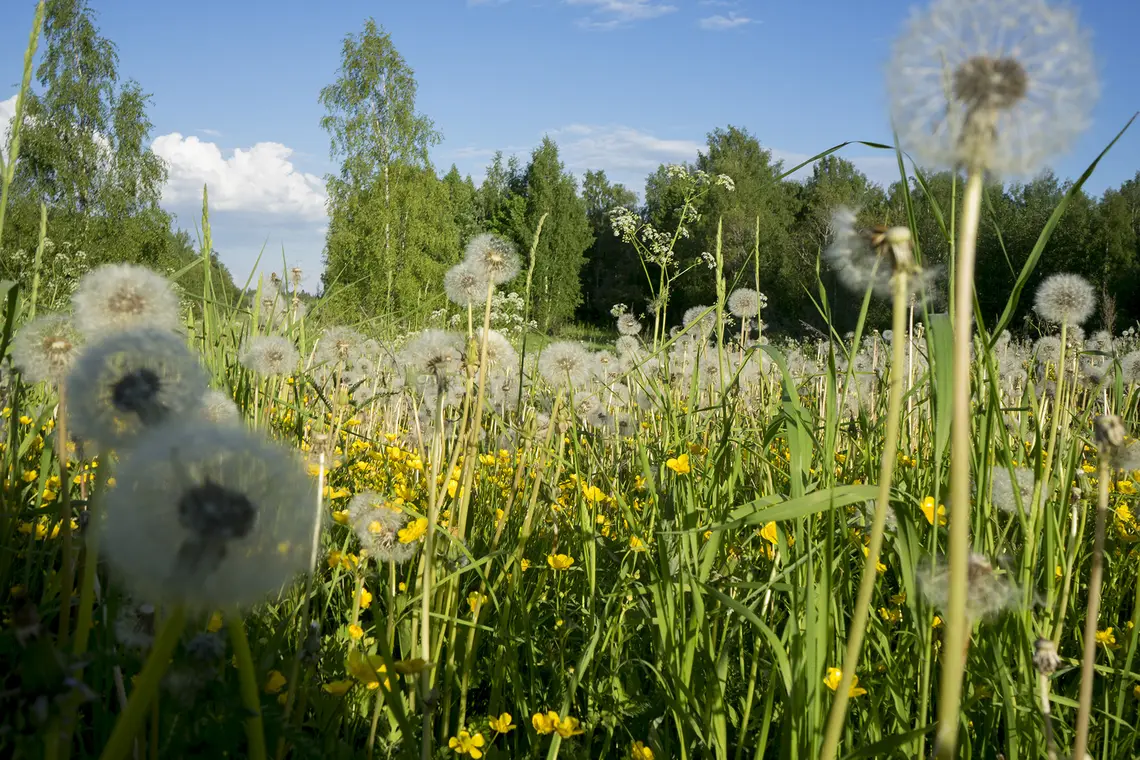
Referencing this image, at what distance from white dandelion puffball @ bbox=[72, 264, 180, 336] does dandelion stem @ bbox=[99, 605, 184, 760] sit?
1.98ft

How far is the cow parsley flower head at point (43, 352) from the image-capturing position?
128 cm

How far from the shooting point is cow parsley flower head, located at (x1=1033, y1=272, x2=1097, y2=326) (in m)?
2.66

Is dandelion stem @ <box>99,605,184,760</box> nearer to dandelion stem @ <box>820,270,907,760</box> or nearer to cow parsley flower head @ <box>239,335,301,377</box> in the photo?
dandelion stem @ <box>820,270,907,760</box>

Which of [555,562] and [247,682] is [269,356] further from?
[247,682]

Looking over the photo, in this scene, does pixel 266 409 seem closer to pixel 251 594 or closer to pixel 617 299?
pixel 251 594

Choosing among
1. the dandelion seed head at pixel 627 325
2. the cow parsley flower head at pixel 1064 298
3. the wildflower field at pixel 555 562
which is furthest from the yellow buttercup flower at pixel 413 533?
the dandelion seed head at pixel 627 325

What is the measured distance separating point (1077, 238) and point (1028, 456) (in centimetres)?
2466

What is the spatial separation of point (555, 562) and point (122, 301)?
115 centimetres

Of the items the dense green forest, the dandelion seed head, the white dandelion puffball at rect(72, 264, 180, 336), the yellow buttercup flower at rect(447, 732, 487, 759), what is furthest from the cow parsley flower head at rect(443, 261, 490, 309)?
the dense green forest

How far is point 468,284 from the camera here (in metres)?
1.99

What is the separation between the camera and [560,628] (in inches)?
83.0

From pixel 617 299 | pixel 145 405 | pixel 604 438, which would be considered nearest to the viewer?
pixel 145 405

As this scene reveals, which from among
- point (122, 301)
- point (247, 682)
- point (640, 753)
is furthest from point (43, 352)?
point (640, 753)

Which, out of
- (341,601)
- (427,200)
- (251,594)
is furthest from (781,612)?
(427,200)
